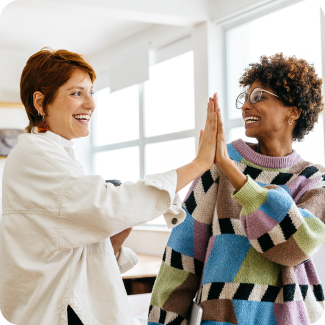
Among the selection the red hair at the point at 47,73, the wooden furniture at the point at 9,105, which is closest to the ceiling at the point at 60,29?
the wooden furniture at the point at 9,105

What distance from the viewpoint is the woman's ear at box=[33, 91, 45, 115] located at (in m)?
1.24

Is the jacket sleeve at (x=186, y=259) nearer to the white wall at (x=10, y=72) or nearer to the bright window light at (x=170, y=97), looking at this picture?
the bright window light at (x=170, y=97)

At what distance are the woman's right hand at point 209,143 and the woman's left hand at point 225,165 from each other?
1 cm

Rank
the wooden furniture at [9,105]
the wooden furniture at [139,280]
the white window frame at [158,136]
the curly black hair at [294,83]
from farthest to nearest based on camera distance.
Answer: the wooden furniture at [9,105] → the white window frame at [158,136] → the wooden furniture at [139,280] → the curly black hair at [294,83]

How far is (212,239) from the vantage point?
1.31 m

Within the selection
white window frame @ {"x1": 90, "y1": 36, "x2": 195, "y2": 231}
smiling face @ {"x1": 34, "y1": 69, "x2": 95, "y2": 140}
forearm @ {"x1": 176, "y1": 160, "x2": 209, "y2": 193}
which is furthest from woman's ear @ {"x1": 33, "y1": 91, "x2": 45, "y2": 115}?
white window frame @ {"x1": 90, "y1": 36, "x2": 195, "y2": 231}

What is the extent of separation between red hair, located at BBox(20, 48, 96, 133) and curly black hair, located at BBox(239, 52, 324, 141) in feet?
1.89

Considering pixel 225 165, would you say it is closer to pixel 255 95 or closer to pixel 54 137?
pixel 255 95

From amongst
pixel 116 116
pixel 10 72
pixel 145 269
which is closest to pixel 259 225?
pixel 145 269

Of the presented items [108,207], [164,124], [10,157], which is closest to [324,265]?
[108,207]

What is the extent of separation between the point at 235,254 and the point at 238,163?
11.9 inches

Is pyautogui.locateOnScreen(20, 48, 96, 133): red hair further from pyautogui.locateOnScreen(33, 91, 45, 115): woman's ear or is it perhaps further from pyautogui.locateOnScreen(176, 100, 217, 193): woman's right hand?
pyautogui.locateOnScreen(176, 100, 217, 193): woman's right hand

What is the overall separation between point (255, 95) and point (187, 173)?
399mm

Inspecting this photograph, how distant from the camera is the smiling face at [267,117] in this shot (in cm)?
137
